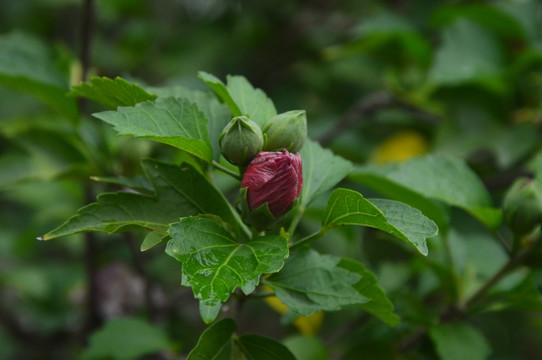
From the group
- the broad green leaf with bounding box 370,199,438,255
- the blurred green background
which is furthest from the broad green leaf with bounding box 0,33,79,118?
the broad green leaf with bounding box 370,199,438,255

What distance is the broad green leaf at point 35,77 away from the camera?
961mm

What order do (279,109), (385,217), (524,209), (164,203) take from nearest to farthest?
(385,217), (164,203), (524,209), (279,109)

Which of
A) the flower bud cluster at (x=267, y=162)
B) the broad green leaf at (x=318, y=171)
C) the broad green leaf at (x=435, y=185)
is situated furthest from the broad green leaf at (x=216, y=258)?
the broad green leaf at (x=435, y=185)

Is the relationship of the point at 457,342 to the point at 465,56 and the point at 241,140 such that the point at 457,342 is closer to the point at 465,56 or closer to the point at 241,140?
the point at 241,140

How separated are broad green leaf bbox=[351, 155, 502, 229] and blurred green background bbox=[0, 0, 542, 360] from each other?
20 cm

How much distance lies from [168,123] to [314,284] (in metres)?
0.27

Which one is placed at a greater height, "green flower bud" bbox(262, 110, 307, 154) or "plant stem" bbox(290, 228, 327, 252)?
"green flower bud" bbox(262, 110, 307, 154)

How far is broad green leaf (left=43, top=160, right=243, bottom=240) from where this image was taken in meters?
0.63

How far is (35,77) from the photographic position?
3.18 ft

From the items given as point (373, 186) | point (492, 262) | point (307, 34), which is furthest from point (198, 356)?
point (307, 34)

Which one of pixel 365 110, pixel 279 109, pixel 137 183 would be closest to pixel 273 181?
pixel 137 183

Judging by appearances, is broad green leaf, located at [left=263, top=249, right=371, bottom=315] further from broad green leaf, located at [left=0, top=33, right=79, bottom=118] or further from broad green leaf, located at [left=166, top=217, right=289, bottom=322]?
broad green leaf, located at [left=0, top=33, right=79, bottom=118]

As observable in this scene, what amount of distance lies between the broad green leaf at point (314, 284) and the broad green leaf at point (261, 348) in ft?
0.20

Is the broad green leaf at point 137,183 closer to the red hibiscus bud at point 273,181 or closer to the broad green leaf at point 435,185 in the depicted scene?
the red hibiscus bud at point 273,181
